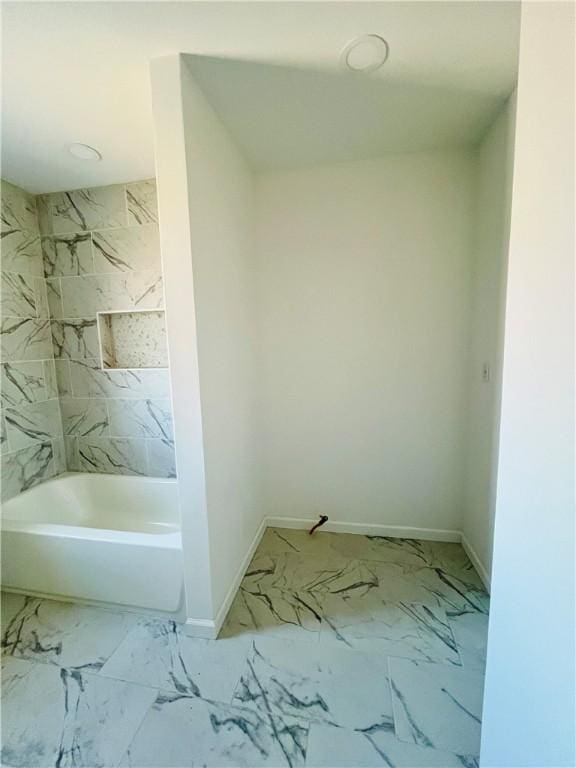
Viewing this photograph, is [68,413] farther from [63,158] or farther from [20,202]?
[63,158]

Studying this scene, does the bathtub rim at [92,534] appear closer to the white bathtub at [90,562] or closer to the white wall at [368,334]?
the white bathtub at [90,562]

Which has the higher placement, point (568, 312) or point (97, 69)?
point (97, 69)

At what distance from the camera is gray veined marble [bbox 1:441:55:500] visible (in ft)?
6.59

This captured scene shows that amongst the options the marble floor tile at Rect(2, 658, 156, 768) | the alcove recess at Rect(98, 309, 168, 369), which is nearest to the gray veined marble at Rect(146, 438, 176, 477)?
the alcove recess at Rect(98, 309, 168, 369)

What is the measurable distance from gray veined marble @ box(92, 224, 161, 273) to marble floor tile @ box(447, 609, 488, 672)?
8.73 ft

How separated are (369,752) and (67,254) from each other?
10.0ft

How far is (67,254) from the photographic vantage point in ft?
7.30

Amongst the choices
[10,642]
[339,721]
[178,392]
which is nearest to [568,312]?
[178,392]

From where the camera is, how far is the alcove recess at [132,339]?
2.24 m

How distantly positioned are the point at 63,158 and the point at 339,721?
2.96 metres

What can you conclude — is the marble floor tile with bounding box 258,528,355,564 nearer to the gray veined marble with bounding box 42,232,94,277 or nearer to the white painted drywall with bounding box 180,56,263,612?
the white painted drywall with bounding box 180,56,263,612

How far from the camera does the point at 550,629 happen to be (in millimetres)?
575

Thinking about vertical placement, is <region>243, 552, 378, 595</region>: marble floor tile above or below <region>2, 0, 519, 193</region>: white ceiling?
below

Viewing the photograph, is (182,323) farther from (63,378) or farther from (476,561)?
(476,561)
